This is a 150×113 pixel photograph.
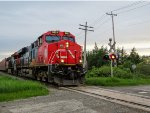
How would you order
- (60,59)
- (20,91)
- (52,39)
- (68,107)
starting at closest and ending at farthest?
1. (68,107)
2. (20,91)
3. (60,59)
4. (52,39)

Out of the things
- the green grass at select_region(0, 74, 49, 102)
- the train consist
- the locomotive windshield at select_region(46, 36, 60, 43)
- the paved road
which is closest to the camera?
the paved road

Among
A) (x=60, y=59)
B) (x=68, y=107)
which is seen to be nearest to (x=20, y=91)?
(x=60, y=59)

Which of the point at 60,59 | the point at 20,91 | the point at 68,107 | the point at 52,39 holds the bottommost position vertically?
the point at 68,107

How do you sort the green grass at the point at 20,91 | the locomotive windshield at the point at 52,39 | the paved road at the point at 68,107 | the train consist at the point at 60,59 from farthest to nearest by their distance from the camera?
the locomotive windshield at the point at 52,39, the train consist at the point at 60,59, the green grass at the point at 20,91, the paved road at the point at 68,107

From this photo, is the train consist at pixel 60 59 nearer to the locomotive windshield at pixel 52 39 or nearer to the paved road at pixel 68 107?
the locomotive windshield at pixel 52 39

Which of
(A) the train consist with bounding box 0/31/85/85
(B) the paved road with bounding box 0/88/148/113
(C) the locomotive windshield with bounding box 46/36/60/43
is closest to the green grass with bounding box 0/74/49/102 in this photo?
(B) the paved road with bounding box 0/88/148/113

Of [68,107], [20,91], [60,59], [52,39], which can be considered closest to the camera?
[68,107]

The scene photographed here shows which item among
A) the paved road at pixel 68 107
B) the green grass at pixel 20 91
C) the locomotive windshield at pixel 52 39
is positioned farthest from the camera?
the locomotive windshield at pixel 52 39

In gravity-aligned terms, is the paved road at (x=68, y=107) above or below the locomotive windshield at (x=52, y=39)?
below

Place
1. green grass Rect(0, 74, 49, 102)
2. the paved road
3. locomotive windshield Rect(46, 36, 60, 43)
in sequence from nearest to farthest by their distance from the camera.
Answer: the paved road → green grass Rect(0, 74, 49, 102) → locomotive windshield Rect(46, 36, 60, 43)

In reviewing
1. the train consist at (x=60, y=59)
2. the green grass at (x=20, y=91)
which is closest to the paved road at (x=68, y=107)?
the green grass at (x=20, y=91)

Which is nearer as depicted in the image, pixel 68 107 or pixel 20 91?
pixel 68 107

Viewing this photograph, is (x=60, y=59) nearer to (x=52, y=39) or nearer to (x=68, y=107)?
(x=52, y=39)

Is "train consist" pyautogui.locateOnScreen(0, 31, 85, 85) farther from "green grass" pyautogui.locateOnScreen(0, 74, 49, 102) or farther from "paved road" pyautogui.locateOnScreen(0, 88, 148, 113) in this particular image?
"paved road" pyautogui.locateOnScreen(0, 88, 148, 113)
